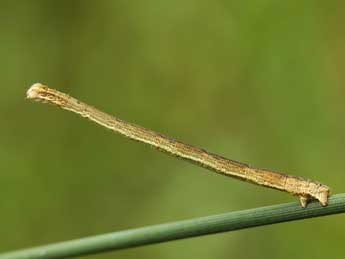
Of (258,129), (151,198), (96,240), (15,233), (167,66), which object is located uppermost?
(167,66)

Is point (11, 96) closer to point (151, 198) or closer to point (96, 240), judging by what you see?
point (151, 198)

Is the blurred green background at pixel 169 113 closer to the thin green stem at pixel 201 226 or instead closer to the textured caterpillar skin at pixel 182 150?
the textured caterpillar skin at pixel 182 150

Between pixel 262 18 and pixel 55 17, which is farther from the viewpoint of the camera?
pixel 55 17

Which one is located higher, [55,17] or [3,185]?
[55,17]

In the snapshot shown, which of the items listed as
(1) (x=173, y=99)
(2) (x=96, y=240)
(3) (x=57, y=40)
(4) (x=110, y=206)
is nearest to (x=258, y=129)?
(1) (x=173, y=99)

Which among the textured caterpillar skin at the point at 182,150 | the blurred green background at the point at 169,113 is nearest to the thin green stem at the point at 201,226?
the textured caterpillar skin at the point at 182,150

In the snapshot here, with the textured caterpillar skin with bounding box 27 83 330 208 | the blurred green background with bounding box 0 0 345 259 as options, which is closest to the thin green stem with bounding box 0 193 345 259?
the textured caterpillar skin with bounding box 27 83 330 208

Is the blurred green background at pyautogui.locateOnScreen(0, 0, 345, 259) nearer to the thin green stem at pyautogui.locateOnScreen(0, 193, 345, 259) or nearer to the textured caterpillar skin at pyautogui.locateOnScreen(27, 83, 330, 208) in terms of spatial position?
the textured caterpillar skin at pyautogui.locateOnScreen(27, 83, 330, 208)

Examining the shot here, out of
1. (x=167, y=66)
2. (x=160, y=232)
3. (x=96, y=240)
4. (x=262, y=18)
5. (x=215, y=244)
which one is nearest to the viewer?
(x=160, y=232)
